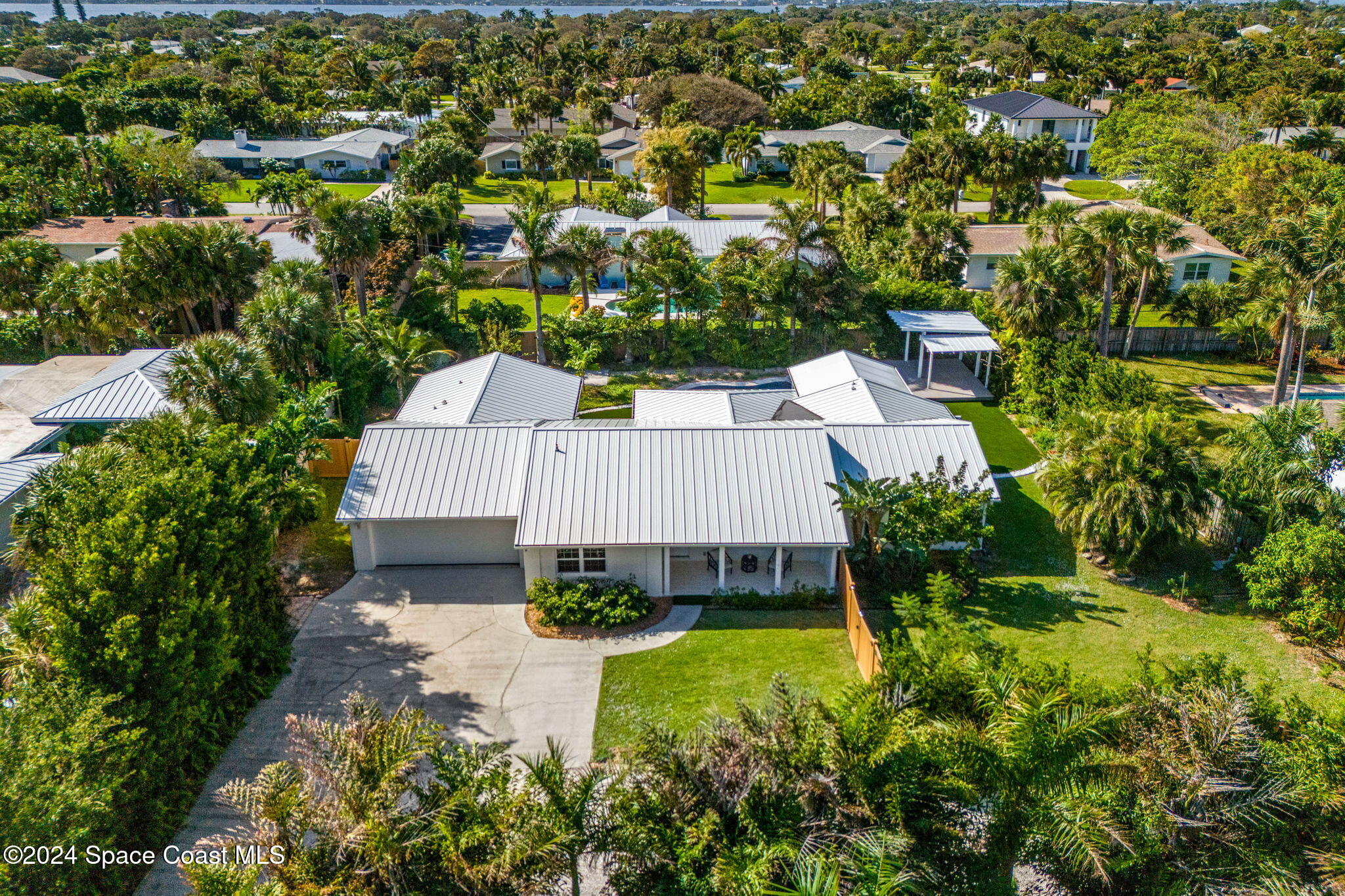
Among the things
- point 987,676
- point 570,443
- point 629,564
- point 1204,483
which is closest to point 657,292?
point 570,443

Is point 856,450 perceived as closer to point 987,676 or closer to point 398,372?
point 987,676

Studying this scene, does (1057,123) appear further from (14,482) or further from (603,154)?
(14,482)

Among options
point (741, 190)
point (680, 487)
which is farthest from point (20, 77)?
point (680, 487)

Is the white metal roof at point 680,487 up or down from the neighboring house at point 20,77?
down

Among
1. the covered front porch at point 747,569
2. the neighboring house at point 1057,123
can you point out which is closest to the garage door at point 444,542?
the covered front porch at point 747,569

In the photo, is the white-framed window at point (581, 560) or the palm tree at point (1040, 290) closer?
the white-framed window at point (581, 560)

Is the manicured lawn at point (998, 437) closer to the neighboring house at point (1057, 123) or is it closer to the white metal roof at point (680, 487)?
the white metal roof at point (680, 487)
